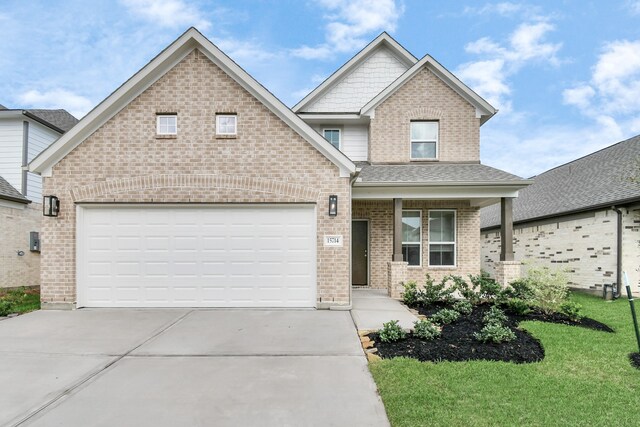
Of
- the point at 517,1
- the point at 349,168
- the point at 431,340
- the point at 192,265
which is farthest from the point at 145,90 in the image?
the point at 517,1

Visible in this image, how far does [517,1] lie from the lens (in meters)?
11.9

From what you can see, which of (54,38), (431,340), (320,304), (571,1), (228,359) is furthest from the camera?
(54,38)

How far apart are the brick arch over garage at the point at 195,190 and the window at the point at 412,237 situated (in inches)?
181

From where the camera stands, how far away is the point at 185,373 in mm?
4656

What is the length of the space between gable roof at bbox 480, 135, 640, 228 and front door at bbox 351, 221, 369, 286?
7201 millimetres

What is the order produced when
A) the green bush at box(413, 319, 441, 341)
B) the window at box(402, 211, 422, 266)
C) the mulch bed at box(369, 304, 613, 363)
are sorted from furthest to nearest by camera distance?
the window at box(402, 211, 422, 266), the green bush at box(413, 319, 441, 341), the mulch bed at box(369, 304, 613, 363)

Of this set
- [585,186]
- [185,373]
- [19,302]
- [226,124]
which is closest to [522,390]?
[185,373]

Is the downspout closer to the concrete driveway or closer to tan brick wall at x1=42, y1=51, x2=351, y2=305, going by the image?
tan brick wall at x1=42, y1=51, x2=351, y2=305

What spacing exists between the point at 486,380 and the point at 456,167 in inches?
321

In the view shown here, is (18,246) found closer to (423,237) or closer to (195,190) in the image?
(195,190)

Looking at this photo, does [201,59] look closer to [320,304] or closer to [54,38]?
[320,304]

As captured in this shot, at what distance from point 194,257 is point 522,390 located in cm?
678

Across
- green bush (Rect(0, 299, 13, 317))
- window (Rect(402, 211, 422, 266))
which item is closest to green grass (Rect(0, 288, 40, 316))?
green bush (Rect(0, 299, 13, 317))

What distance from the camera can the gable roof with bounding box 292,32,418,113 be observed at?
506 inches
